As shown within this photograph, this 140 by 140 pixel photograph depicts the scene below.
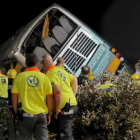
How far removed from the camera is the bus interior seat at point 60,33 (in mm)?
11188

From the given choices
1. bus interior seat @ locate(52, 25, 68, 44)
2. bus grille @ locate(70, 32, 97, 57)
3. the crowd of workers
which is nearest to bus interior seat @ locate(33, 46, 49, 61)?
bus interior seat @ locate(52, 25, 68, 44)

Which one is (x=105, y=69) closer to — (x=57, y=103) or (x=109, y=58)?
(x=109, y=58)

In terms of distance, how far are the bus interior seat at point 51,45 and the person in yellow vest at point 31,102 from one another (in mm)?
5069

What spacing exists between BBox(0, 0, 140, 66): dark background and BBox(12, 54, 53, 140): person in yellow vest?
7766 mm

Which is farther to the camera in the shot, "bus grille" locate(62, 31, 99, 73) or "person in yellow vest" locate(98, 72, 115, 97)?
"bus grille" locate(62, 31, 99, 73)

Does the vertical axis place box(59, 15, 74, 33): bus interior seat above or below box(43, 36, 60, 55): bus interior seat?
above

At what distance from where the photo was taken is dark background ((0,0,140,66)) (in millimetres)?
14328

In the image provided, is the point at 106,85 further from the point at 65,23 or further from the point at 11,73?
the point at 65,23

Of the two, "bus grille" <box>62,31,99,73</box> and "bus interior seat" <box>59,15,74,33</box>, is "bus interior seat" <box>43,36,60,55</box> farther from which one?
"bus interior seat" <box>59,15,74,33</box>

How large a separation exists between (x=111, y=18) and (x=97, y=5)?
3.05 feet

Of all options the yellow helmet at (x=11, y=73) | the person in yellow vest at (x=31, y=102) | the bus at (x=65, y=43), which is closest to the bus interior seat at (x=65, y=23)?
the bus at (x=65, y=43)

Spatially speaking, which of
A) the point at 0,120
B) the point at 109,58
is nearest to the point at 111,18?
the point at 109,58

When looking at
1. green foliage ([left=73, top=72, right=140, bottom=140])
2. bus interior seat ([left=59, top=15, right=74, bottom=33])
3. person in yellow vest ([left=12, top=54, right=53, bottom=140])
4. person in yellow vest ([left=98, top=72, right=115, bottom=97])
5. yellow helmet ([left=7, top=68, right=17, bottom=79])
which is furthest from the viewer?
bus interior seat ([left=59, top=15, right=74, bottom=33])

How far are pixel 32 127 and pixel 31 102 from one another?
1.01 feet
